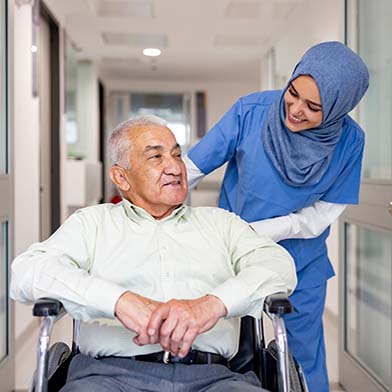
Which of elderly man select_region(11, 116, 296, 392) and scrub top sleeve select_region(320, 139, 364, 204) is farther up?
scrub top sleeve select_region(320, 139, 364, 204)

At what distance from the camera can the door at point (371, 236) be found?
7.39 feet

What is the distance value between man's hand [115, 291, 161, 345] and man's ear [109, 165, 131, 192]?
0.39m

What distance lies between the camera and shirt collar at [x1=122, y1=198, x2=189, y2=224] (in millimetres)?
1504

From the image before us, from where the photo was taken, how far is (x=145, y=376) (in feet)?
4.21

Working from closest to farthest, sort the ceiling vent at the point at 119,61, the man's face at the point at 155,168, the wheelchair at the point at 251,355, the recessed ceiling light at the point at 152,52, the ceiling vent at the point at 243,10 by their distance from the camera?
the wheelchair at the point at 251,355 → the man's face at the point at 155,168 → the ceiling vent at the point at 243,10 → the recessed ceiling light at the point at 152,52 → the ceiling vent at the point at 119,61

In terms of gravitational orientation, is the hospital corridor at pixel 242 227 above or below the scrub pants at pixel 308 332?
above

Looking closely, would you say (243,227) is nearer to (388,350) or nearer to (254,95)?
(254,95)

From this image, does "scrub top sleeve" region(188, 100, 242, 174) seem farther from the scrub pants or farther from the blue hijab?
the scrub pants

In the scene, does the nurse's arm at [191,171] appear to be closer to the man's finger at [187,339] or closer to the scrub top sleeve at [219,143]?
the scrub top sleeve at [219,143]

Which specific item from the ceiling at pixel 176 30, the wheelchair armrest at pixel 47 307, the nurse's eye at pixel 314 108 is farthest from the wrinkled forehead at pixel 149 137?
the ceiling at pixel 176 30

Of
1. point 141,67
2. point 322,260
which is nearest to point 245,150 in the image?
point 322,260

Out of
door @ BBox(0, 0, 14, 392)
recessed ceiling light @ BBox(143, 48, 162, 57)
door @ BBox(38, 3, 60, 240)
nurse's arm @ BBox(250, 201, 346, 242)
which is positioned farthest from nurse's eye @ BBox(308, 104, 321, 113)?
recessed ceiling light @ BBox(143, 48, 162, 57)

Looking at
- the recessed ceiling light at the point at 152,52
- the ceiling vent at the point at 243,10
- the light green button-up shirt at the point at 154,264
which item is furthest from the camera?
the recessed ceiling light at the point at 152,52

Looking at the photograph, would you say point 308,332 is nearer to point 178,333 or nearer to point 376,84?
point 178,333
